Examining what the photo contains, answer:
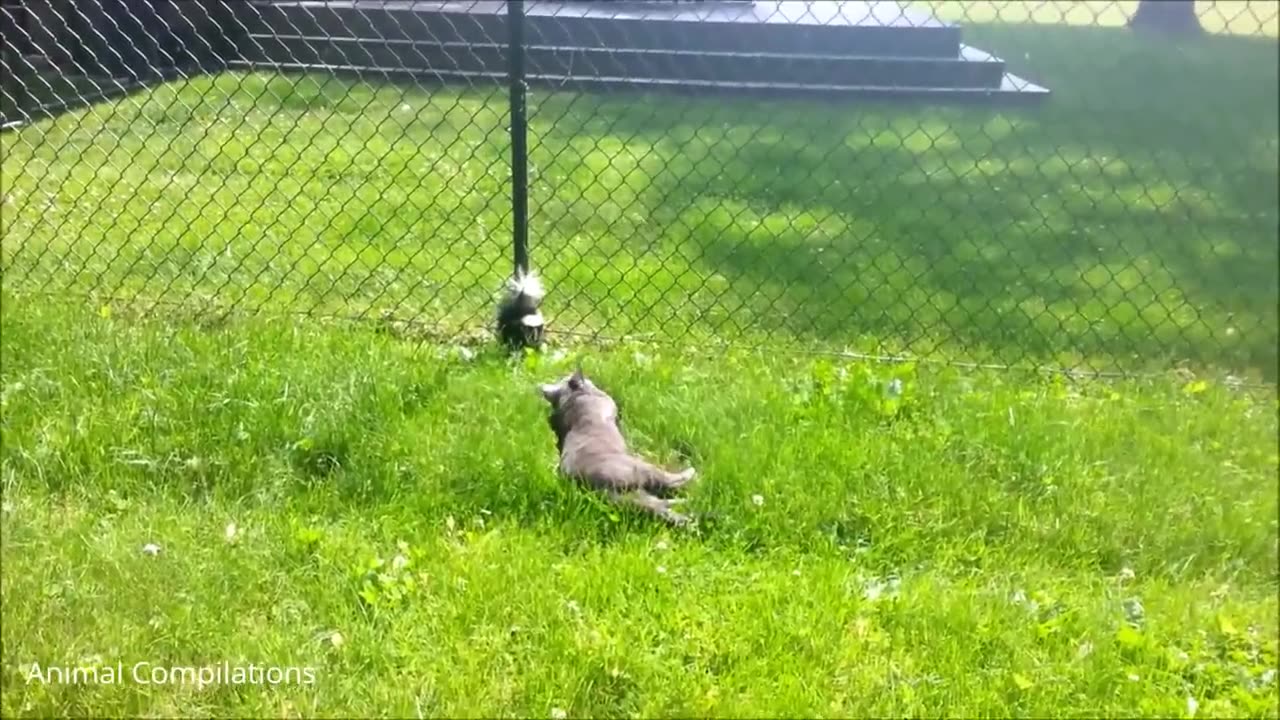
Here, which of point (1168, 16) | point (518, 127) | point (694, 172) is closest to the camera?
point (1168, 16)

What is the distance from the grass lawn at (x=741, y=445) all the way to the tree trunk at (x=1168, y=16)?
0.03 m

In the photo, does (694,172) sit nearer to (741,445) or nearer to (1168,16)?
(741,445)

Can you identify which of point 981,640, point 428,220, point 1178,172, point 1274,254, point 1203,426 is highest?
point 428,220

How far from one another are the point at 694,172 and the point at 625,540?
245 centimetres

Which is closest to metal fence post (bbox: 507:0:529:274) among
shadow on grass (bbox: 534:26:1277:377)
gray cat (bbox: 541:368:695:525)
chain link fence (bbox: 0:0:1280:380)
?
chain link fence (bbox: 0:0:1280:380)

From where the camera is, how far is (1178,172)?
1377mm

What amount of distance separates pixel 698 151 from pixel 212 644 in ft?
10.6

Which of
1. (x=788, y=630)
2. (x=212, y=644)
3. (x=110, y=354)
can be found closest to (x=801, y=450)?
(x=788, y=630)

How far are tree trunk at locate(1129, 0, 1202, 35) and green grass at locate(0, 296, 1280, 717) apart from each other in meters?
0.55

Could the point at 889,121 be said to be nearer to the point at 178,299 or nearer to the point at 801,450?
the point at 801,450

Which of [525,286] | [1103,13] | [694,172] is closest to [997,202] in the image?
[1103,13]

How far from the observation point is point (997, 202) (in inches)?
104

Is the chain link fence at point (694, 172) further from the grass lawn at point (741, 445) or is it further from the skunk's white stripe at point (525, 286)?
the skunk's white stripe at point (525, 286)

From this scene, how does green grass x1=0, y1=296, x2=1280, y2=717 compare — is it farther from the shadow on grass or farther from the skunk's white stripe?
the skunk's white stripe
